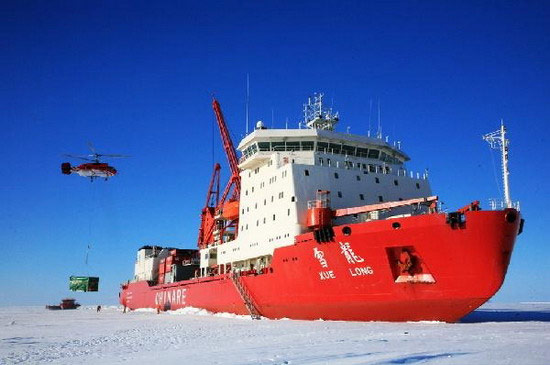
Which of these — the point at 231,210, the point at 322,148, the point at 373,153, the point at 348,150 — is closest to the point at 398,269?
the point at 322,148

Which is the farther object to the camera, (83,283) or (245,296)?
(83,283)

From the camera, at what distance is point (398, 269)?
48.4 feet

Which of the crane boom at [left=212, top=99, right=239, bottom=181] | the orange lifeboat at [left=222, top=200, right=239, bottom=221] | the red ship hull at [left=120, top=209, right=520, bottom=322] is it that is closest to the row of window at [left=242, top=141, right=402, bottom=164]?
the orange lifeboat at [left=222, top=200, right=239, bottom=221]

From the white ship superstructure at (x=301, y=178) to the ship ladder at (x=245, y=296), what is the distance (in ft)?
3.40

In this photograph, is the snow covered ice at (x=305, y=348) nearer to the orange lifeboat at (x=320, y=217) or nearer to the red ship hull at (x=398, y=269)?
the red ship hull at (x=398, y=269)

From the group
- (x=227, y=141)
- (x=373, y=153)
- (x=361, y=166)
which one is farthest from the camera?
(x=227, y=141)

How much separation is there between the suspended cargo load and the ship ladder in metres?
29.9

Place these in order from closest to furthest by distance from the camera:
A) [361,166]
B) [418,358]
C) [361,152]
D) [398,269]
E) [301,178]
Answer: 1. [418,358]
2. [398,269]
3. [301,178]
4. [361,166]
5. [361,152]

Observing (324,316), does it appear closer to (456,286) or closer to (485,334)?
(456,286)

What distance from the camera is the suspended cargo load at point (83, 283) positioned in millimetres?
46594

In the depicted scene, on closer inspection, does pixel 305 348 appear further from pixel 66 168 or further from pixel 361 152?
pixel 66 168

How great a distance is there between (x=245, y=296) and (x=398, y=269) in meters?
8.75

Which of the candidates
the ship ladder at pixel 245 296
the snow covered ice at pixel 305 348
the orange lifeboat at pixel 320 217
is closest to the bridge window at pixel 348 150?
the orange lifeboat at pixel 320 217

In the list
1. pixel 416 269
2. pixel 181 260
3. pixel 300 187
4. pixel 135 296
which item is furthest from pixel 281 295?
pixel 135 296
